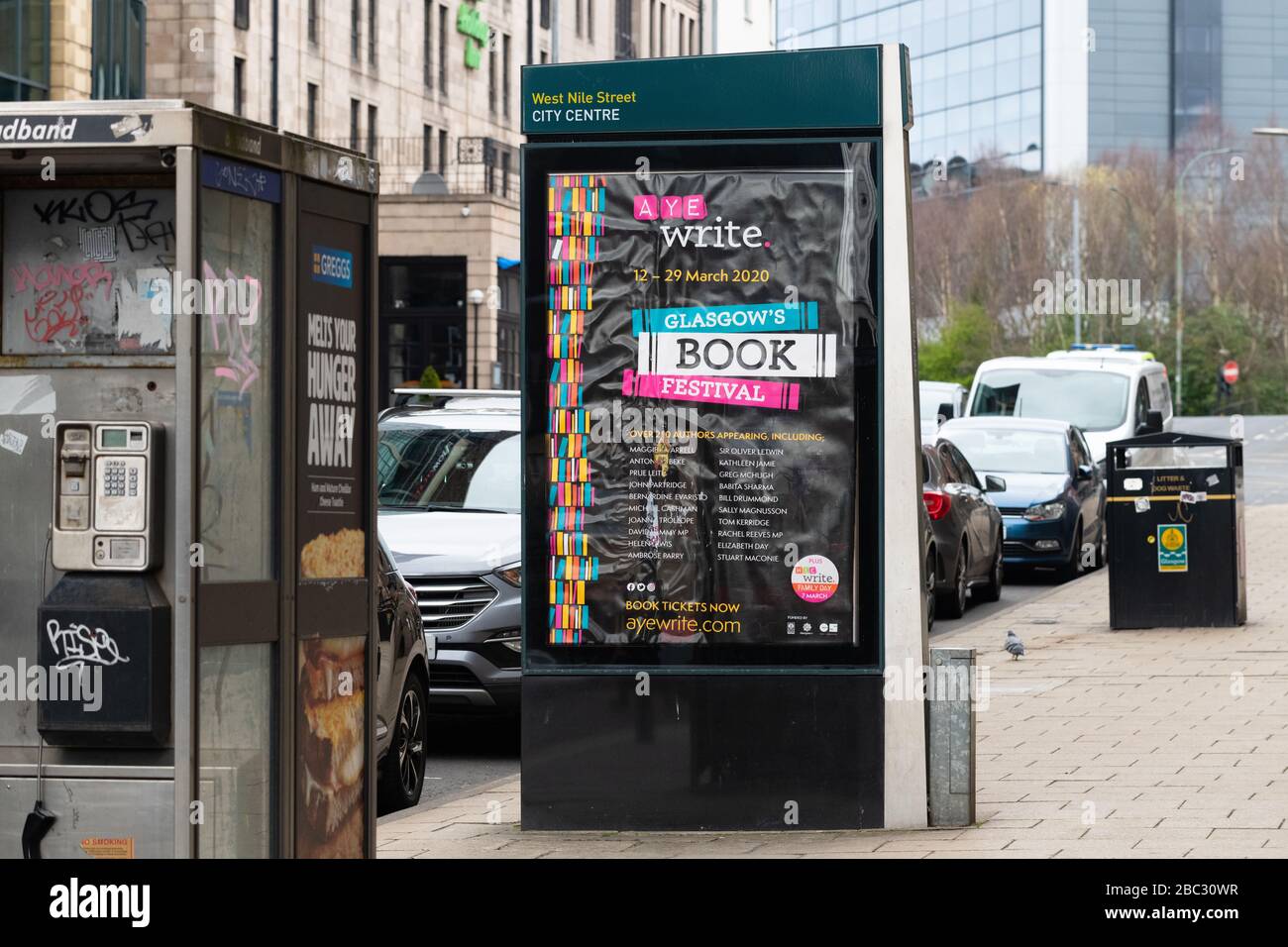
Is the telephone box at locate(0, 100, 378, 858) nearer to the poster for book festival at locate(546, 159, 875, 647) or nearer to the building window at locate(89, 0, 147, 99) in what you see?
the poster for book festival at locate(546, 159, 875, 647)

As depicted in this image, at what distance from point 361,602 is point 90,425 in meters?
1.04

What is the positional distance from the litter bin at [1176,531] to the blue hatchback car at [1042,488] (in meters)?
5.66

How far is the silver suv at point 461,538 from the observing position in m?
11.0

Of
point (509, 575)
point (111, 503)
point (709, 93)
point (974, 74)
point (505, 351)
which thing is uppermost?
point (974, 74)

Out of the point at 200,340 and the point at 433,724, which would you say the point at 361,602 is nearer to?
the point at 200,340

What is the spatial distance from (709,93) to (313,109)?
1711 inches

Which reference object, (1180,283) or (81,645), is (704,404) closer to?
(81,645)

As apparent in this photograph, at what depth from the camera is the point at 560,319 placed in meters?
8.18

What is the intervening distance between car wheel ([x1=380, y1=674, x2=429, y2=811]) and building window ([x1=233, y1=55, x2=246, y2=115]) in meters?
38.4

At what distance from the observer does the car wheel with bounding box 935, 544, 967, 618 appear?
17969mm

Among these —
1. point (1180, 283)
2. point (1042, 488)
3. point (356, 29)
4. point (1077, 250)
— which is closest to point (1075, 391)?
point (1042, 488)

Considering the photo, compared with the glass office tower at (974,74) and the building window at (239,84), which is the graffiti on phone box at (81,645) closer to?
the building window at (239,84)

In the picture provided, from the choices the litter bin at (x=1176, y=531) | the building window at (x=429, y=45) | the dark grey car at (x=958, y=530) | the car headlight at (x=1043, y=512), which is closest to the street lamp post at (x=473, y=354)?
the building window at (x=429, y=45)

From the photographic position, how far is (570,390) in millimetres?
8164
